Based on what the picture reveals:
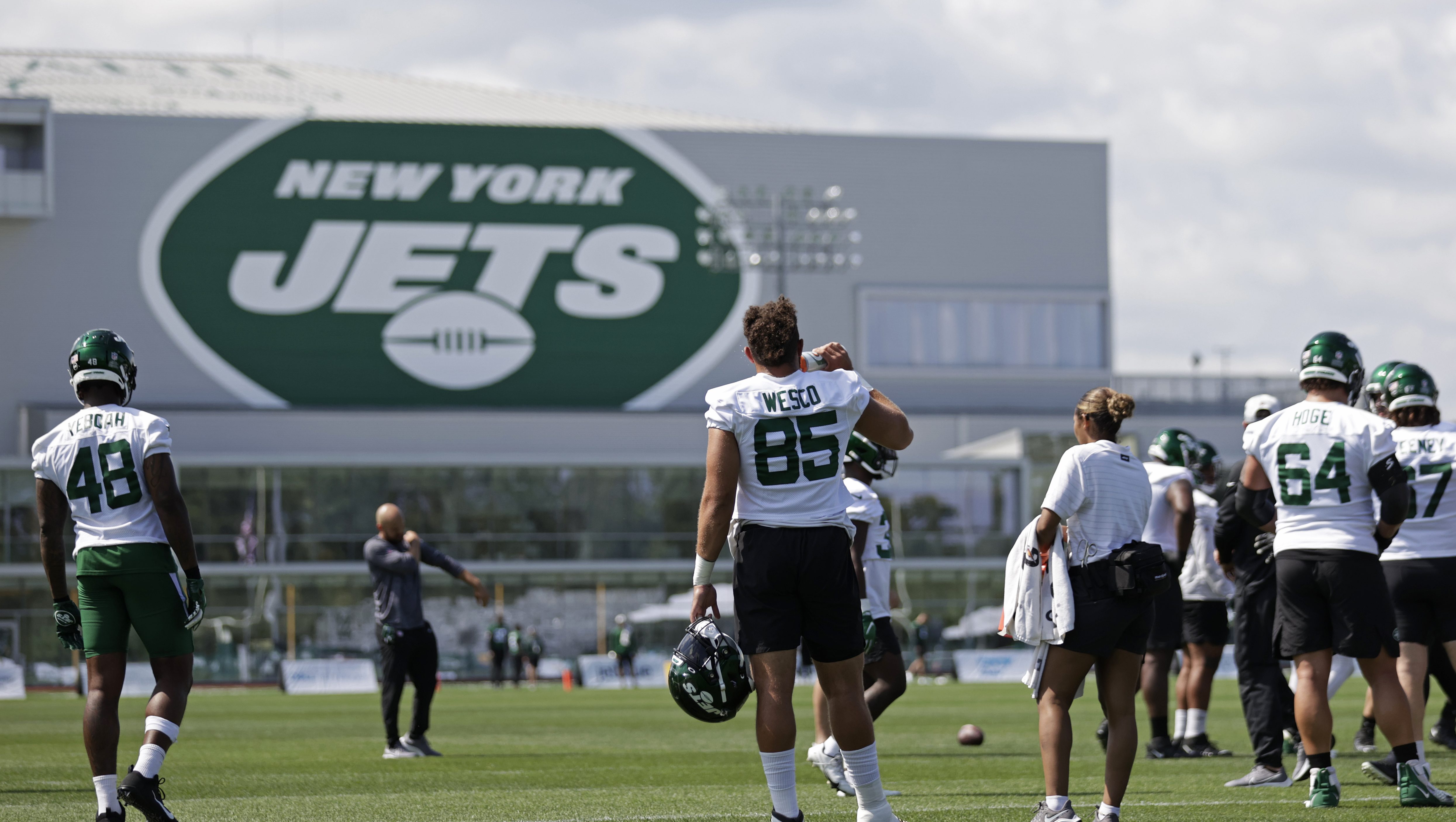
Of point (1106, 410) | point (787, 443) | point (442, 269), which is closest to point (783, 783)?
point (787, 443)

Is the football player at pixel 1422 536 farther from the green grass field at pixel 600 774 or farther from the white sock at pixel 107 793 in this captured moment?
the white sock at pixel 107 793

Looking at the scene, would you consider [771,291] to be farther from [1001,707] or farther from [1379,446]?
[1379,446]

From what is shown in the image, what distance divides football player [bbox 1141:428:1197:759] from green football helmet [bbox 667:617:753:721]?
4.67 meters

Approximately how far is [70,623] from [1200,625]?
310 inches

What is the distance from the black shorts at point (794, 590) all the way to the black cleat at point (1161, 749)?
565 cm

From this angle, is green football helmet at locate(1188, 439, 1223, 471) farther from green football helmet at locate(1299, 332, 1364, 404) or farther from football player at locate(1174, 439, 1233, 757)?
green football helmet at locate(1299, 332, 1364, 404)

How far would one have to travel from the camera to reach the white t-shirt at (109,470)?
7.35 m

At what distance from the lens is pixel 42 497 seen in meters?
7.44

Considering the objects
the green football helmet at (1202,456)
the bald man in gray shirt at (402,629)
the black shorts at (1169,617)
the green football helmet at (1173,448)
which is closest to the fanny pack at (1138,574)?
the black shorts at (1169,617)

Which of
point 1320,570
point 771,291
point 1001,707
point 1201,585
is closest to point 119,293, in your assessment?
point 771,291

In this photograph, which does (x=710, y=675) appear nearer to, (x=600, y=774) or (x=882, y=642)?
(x=882, y=642)

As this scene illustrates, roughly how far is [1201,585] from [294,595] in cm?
4171

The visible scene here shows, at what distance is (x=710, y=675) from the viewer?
6574 mm

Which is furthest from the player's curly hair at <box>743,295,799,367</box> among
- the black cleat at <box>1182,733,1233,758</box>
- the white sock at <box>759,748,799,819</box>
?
the black cleat at <box>1182,733,1233,758</box>
